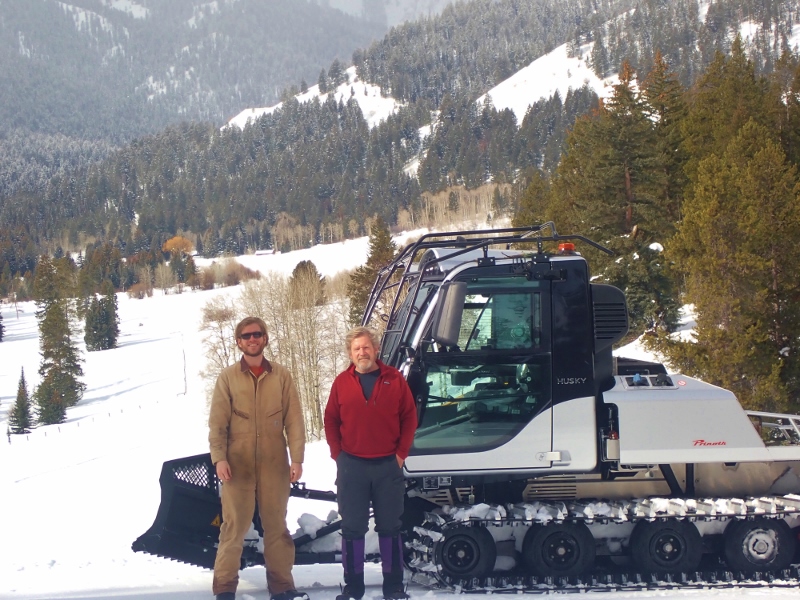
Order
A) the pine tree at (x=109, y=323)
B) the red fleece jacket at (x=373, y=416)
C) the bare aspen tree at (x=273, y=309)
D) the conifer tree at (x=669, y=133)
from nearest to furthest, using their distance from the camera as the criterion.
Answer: the red fleece jacket at (x=373, y=416) < the conifer tree at (x=669, y=133) < the bare aspen tree at (x=273, y=309) < the pine tree at (x=109, y=323)

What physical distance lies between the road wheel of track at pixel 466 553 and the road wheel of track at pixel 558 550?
0.31 m

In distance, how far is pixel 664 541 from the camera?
598 centimetres

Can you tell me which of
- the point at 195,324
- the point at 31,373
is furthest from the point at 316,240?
the point at 31,373

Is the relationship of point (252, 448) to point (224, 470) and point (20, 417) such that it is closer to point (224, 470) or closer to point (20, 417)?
point (224, 470)

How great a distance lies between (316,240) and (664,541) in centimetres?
15547

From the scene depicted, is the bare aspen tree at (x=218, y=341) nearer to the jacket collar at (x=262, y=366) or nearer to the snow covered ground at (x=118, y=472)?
the snow covered ground at (x=118, y=472)

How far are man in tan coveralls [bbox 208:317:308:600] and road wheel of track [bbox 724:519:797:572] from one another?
3.40 metres

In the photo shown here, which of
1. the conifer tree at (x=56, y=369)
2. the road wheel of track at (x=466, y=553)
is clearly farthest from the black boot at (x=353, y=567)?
the conifer tree at (x=56, y=369)

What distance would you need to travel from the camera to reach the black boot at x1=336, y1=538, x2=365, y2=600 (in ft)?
18.1

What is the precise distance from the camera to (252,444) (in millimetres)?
5500

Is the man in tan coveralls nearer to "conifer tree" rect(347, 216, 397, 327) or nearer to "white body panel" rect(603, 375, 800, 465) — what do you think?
"white body panel" rect(603, 375, 800, 465)

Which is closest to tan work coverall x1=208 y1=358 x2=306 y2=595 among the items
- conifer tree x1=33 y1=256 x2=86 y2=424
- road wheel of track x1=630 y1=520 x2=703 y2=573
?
road wheel of track x1=630 y1=520 x2=703 y2=573

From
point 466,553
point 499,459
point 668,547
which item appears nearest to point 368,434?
point 499,459

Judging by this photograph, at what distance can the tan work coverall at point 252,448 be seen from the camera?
5.48 m
